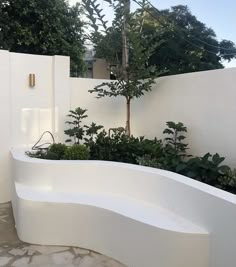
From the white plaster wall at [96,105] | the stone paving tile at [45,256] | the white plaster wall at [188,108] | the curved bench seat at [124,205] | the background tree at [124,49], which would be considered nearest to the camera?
the curved bench seat at [124,205]

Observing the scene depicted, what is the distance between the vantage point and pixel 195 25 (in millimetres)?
11953

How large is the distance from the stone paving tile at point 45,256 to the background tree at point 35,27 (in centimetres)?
603

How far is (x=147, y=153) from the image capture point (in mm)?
4762

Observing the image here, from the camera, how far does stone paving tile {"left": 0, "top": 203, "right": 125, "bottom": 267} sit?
3166 mm

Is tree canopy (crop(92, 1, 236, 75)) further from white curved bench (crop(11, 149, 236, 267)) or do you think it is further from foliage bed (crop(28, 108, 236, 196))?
white curved bench (crop(11, 149, 236, 267))

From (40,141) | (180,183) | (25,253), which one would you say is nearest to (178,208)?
(180,183)

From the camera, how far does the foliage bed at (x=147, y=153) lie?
12.8ft

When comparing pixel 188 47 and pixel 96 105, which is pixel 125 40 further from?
pixel 188 47

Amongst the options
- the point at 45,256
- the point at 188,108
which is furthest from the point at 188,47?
the point at 45,256

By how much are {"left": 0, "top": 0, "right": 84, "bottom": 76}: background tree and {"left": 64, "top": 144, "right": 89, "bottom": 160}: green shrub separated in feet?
15.9

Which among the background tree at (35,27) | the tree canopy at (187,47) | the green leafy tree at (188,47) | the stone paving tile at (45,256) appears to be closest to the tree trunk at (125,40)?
the stone paving tile at (45,256)

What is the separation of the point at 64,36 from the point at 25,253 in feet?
22.5

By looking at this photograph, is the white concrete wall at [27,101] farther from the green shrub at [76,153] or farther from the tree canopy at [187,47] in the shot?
Result: the tree canopy at [187,47]

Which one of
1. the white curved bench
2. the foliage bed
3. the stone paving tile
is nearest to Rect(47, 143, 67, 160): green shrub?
the foliage bed
